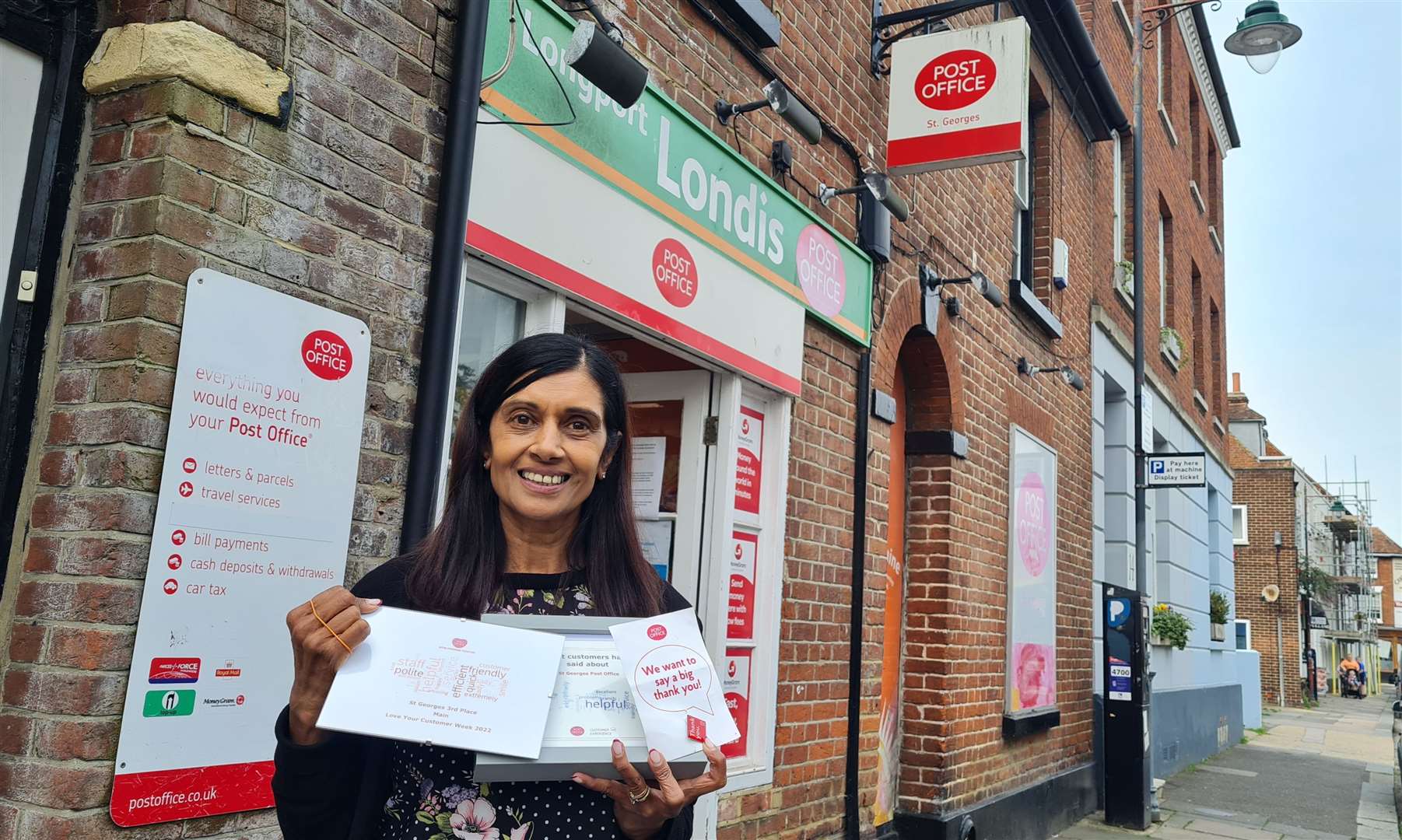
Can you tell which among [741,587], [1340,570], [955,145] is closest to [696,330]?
[741,587]

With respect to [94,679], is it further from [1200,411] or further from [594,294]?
[1200,411]

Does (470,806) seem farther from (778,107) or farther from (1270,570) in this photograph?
(1270,570)

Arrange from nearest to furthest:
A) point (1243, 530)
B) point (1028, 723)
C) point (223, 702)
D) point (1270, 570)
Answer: point (223, 702) → point (1028, 723) → point (1270, 570) → point (1243, 530)

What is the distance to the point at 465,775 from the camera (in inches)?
69.1

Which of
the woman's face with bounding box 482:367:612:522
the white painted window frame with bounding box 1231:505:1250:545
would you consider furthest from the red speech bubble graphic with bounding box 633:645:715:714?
the white painted window frame with bounding box 1231:505:1250:545

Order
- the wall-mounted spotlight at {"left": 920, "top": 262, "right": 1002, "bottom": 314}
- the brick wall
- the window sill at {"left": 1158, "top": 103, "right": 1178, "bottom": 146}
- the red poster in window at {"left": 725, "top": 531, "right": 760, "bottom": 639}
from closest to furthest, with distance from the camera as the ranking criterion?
the red poster in window at {"left": 725, "top": 531, "right": 760, "bottom": 639} < the wall-mounted spotlight at {"left": 920, "top": 262, "right": 1002, "bottom": 314} < the window sill at {"left": 1158, "top": 103, "right": 1178, "bottom": 146} < the brick wall

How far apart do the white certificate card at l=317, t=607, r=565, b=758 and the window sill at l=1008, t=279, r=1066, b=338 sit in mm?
7490

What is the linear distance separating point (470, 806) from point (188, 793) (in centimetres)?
120

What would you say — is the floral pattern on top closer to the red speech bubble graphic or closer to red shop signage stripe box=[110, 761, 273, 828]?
the red speech bubble graphic

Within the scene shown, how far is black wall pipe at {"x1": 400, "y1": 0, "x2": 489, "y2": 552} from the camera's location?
3.16 metres

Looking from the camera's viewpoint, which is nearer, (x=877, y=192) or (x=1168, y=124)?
(x=877, y=192)

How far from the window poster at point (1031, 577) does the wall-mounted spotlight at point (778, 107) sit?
13.1 feet

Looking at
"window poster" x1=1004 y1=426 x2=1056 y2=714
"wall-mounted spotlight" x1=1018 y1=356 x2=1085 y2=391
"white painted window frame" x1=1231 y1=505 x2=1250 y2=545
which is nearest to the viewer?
"window poster" x1=1004 y1=426 x2=1056 y2=714

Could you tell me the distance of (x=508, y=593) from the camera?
1938mm
